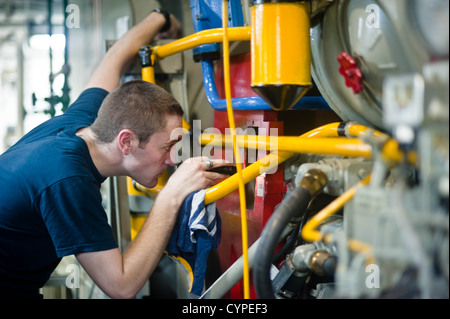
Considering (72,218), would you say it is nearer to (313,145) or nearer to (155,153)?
(155,153)

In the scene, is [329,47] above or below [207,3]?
below

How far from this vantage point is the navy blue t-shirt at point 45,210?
1.03 meters

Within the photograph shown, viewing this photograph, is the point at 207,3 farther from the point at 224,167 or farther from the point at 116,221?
Answer: the point at 116,221

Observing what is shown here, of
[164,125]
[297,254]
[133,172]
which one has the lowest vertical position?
[297,254]

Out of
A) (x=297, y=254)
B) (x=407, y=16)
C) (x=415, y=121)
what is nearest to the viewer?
(x=415, y=121)

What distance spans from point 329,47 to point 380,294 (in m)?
0.57

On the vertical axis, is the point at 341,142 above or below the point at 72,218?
above

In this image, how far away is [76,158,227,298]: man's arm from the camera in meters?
1.04

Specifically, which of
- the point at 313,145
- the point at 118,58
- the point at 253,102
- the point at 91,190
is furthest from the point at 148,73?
the point at 313,145

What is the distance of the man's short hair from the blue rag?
0.25 m

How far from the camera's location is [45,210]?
1049mm

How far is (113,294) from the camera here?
1.07 metres

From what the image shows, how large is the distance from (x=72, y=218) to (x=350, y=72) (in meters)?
0.71

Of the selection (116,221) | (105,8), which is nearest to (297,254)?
(116,221)
